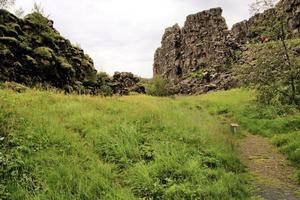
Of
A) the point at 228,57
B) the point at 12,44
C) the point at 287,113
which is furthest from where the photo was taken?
the point at 228,57

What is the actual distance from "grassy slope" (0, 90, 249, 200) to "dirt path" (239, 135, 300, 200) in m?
0.66

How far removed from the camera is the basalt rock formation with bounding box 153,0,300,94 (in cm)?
7231

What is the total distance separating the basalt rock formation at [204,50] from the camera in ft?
237

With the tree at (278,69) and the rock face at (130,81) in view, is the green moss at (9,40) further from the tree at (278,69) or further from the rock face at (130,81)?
the rock face at (130,81)

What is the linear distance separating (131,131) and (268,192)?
4.68m

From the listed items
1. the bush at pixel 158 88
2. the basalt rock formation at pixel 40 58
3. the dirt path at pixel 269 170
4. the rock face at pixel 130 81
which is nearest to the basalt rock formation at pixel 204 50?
the bush at pixel 158 88

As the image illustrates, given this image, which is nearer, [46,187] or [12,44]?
[46,187]

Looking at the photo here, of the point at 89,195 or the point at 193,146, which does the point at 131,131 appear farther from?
the point at 89,195

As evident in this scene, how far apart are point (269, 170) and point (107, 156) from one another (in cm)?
550

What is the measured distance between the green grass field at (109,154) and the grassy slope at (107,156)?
24 millimetres

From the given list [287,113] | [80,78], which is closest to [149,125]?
[287,113]

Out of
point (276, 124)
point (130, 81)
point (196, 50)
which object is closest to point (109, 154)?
point (276, 124)

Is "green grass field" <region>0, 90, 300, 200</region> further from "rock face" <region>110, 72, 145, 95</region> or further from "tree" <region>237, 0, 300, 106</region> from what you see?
"rock face" <region>110, 72, 145, 95</region>

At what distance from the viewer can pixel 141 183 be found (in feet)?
30.8
